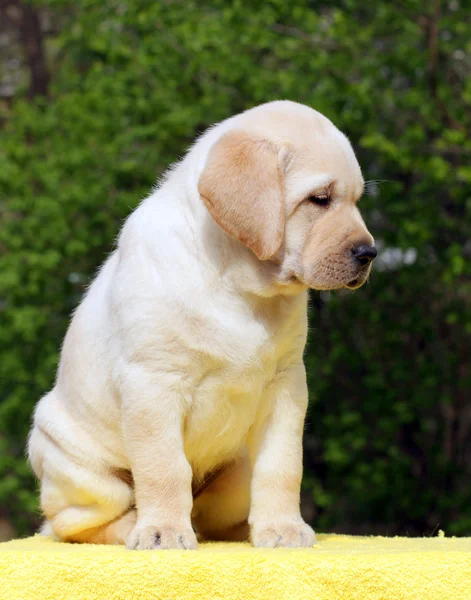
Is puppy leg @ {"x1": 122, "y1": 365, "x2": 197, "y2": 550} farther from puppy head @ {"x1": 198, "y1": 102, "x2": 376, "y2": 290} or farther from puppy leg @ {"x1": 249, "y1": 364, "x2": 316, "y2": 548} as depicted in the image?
puppy head @ {"x1": 198, "y1": 102, "x2": 376, "y2": 290}

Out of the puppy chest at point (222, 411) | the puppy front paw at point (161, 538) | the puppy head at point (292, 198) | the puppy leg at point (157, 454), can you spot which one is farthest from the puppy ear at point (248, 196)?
the puppy front paw at point (161, 538)

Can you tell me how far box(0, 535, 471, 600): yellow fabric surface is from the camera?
9.67ft

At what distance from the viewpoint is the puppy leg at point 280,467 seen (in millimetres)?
3566

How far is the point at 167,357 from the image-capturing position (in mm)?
3393

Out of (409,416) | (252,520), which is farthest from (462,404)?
(252,520)

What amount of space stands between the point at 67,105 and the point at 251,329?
5058 mm

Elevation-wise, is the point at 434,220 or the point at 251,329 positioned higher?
the point at 251,329

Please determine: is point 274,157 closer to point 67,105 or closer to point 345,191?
point 345,191

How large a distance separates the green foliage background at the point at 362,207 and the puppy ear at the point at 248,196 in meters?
4.00

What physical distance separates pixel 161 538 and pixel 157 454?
0.27 meters

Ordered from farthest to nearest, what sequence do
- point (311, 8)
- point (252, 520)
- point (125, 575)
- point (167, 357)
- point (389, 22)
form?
point (311, 8) → point (389, 22) → point (252, 520) → point (167, 357) → point (125, 575)

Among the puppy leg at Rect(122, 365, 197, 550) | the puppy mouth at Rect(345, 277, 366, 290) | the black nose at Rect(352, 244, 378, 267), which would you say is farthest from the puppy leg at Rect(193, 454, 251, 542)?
the black nose at Rect(352, 244, 378, 267)

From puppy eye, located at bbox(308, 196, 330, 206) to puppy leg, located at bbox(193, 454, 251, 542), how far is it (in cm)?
109

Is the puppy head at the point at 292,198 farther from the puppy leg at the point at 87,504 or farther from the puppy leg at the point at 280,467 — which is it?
the puppy leg at the point at 87,504
